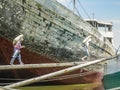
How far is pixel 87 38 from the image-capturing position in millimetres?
13930

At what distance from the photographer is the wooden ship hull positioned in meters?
12.7

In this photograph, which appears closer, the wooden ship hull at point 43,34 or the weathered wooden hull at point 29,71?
the wooden ship hull at point 43,34

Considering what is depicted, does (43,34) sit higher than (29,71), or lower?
higher

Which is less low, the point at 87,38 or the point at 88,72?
the point at 87,38

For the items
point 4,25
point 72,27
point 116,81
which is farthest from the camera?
point 72,27

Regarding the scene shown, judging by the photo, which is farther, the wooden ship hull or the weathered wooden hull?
the weathered wooden hull

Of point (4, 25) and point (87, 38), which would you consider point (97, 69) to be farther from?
point (4, 25)

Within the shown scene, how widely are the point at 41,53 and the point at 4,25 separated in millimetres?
1748

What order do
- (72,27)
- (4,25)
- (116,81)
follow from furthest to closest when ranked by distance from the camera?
1. (72,27)
2. (4,25)
3. (116,81)

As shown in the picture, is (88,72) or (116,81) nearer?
(116,81)

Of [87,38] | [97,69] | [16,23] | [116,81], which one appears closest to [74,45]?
[87,38]

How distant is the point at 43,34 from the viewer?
1320cm

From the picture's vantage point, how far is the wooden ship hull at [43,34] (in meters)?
12.7

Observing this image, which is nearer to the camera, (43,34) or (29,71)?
(43,34)
